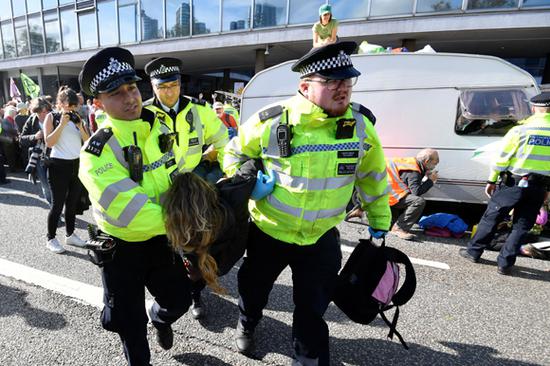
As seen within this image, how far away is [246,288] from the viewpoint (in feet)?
7.73

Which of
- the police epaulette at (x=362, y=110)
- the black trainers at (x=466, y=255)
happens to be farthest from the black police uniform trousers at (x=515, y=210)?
the police epaulette at (x=362, y=110)

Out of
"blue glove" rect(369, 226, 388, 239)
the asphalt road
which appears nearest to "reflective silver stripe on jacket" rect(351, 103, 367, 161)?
"blue glove" rect(369, 226, 388, 239)

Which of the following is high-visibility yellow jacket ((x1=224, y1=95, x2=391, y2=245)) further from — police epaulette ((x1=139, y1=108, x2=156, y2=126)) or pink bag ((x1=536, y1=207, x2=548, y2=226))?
pink bag ((x1=536, y1=207, x2=548, y2=226))

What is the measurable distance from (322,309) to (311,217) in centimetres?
58

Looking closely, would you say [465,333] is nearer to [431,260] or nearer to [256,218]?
[431,260]

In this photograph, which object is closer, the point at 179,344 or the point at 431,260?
the point at 179,344

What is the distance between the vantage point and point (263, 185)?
202 cm

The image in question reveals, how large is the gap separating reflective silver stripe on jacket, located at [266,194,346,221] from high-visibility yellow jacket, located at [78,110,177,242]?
0.64 metres

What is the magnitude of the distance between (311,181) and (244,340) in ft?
4.31

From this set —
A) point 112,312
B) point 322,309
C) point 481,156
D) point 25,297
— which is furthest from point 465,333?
point 25,297

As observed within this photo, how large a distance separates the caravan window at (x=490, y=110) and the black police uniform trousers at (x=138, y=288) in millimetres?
4846

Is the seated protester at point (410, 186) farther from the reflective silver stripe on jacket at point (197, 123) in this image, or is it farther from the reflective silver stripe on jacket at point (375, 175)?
the reflective silver stripe on jacket at point (197, 123)

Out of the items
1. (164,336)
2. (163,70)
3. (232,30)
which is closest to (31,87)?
(232,30)

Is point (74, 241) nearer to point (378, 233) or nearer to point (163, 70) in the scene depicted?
point (163, 70)
